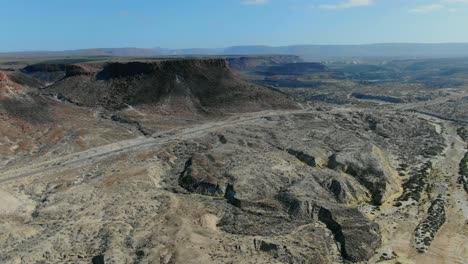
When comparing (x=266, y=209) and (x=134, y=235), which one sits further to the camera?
(x=266, y=209)

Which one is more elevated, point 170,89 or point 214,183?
point 170,89

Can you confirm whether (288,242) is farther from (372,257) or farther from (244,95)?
(244,95)

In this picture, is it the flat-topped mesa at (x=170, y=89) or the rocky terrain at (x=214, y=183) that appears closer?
the rocky terrain at (x=214, y=183)

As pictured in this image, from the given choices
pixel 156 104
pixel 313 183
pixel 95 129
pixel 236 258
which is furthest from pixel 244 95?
pixel 236 258

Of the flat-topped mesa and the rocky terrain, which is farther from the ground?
the flat-topped mesa

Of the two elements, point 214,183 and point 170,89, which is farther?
point 170,89
